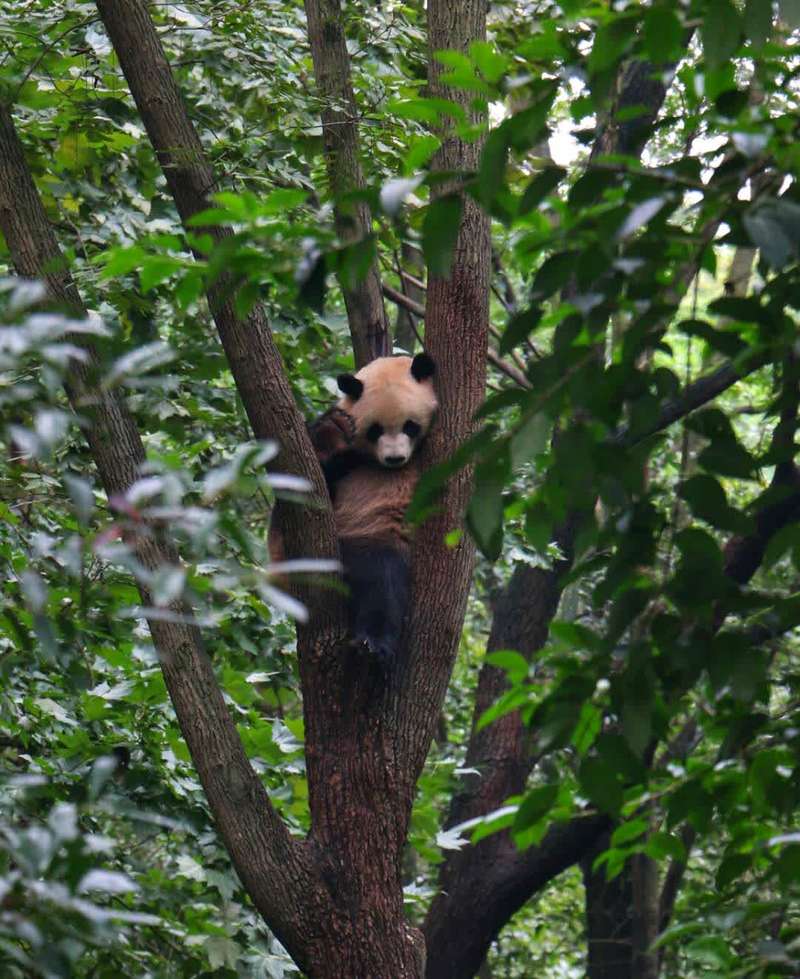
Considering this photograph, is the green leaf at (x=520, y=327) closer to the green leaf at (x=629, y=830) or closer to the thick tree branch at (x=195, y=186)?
the green leaf at (x=629, y=830)

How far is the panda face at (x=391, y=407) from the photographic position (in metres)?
5.43

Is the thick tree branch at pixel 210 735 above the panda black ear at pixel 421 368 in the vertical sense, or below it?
below

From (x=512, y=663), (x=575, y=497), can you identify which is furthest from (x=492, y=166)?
(x=512, y=663)

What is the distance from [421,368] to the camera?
202 inches

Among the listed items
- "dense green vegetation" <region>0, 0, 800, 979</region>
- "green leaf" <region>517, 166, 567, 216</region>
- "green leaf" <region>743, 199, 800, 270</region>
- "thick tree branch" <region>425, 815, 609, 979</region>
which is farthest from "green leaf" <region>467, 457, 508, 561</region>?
"thick tree branch" <region>425, 815, 609, 979</region>

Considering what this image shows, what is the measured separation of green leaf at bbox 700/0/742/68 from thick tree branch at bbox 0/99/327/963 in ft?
Result: 7.53

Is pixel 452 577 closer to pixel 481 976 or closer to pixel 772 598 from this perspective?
pixel 772 598

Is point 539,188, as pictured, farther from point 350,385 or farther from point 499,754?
point 499,754

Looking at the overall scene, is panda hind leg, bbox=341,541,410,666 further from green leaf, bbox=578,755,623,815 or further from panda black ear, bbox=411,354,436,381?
green leaf, bbox=578,755,623,815

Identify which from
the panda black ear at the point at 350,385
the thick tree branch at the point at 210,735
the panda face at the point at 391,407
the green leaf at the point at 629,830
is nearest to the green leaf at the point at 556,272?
the green leaf at the point at 629,830

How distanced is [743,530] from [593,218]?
552 millimetres

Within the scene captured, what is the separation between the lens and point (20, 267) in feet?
12.5

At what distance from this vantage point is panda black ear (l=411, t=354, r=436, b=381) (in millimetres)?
4992

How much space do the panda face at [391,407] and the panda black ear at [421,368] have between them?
0.03 meters
